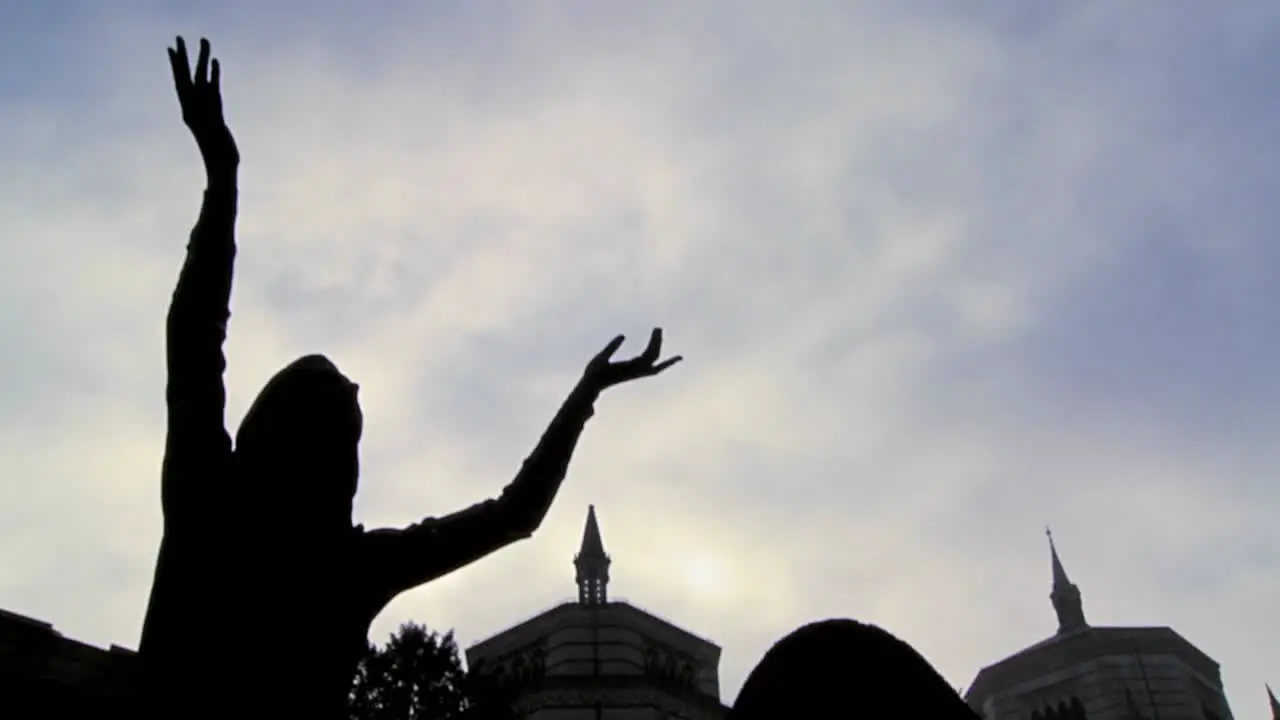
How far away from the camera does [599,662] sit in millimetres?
39375

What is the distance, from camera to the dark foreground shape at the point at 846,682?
2145 millimetres

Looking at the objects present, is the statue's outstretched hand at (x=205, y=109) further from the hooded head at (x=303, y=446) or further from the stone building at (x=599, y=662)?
the stone building at (x=599, y=662)

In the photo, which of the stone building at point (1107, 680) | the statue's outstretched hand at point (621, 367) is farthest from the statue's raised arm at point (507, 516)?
the stone building at point (1107, 680)

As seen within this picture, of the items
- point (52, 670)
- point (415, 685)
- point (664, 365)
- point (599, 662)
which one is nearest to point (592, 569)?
point (599, 662)

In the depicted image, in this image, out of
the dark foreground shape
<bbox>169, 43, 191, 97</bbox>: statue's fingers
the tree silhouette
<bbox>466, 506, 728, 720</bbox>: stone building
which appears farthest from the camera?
<bbox>466, 506, 728, 720</bbox>: stone building

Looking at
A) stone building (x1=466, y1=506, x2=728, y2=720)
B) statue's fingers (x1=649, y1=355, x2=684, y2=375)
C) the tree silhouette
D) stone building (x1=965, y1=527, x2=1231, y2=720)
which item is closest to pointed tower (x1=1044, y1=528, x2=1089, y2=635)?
stone building (x1=965, y1=527, x2=1231, y2=720)

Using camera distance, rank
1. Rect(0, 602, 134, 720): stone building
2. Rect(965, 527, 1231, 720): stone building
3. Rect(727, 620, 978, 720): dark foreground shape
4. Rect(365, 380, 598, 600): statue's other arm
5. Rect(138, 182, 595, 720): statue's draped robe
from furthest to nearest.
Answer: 1. Rect(965, 527, 1231, 720): stone building
2. Rect(0, 602, 134, 720): stone building
3. Rect(365, 380, 598, 600): statue's other arm
4. Rect(138, 182, 595, 720): statue's draped robe
5. Rect(727, 620, 978, 720): dark foreground shape

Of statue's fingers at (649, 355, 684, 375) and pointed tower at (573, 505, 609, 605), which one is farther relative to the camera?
pointed tower at (573, 505, 609, 605)

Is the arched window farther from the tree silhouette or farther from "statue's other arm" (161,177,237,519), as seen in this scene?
"statue's other arm" (161,177,237,519)

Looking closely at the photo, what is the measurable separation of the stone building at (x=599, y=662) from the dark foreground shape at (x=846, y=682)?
37.0 metres

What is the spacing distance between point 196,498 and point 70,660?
21.4 meters

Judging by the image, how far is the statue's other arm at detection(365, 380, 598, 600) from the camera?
2627mm

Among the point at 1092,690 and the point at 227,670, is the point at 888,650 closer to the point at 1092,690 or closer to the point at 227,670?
the point at 227,670

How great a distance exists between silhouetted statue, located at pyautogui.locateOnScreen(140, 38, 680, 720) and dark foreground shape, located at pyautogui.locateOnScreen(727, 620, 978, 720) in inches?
34.1
